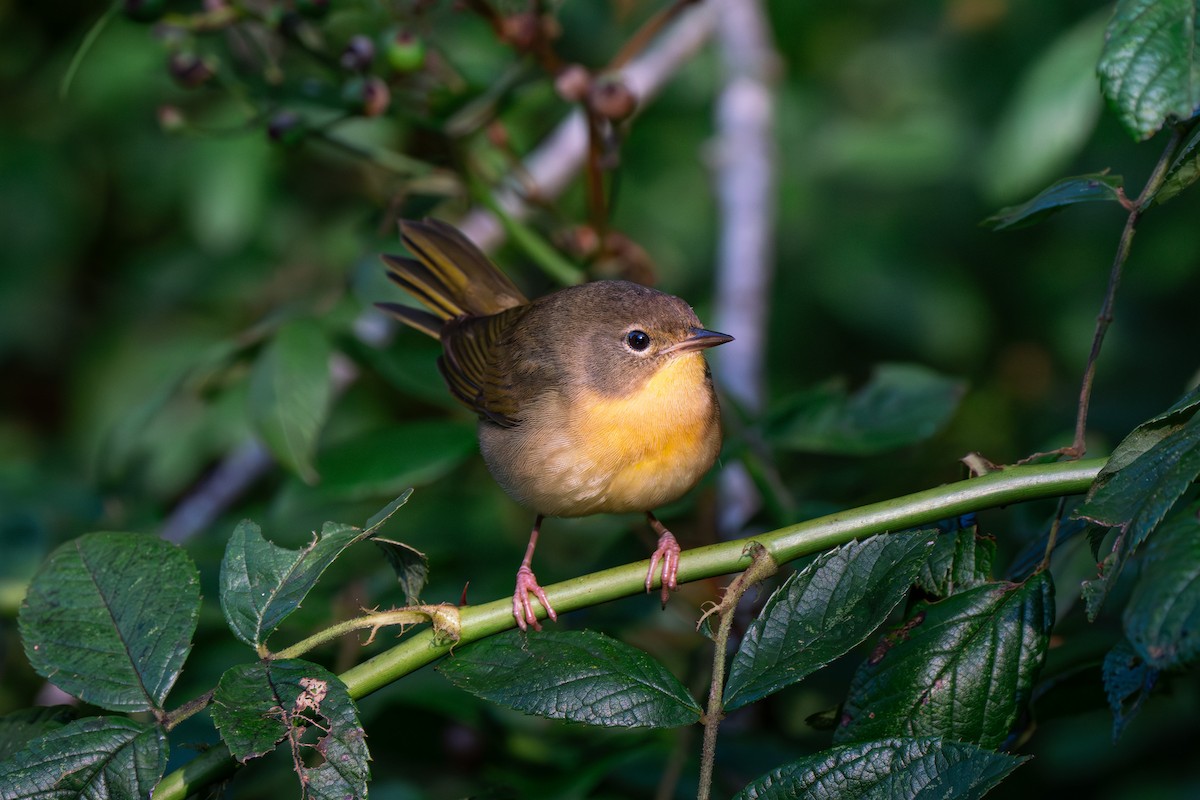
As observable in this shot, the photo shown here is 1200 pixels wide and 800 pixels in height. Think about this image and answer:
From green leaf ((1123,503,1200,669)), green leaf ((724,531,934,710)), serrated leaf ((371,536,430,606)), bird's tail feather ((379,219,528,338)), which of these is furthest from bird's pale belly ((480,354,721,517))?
green leaf ((1123,503,1200,669))

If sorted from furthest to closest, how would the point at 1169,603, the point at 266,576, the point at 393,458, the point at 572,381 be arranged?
1. the point at 393,458
2. the point at 572,381
3. the point at 266,576
4. the point at 1169,603

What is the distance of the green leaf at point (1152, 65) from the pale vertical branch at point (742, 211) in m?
1.79

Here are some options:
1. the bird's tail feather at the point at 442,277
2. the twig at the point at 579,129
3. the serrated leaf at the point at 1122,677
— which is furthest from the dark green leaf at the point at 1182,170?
the twig at the point at 579,129

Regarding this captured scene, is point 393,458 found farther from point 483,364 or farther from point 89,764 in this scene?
point 89,764

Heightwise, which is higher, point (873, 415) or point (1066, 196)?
point (1066, 196)

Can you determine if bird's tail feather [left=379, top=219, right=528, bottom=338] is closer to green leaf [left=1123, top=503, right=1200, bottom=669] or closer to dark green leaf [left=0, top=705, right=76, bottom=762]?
dark green leaf [left=0, top=705, right=76, bottom=762]

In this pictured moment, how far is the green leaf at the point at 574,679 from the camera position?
59.5 inches

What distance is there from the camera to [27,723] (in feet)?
5.82

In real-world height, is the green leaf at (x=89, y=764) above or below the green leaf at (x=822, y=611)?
below

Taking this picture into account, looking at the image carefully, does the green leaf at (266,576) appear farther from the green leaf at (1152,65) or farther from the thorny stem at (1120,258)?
the green leaf at (1152,65)

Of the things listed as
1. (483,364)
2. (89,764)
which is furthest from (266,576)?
(483,364)

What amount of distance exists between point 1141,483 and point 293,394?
195cm

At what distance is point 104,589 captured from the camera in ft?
5.59

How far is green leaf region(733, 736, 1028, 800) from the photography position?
1362 mm
